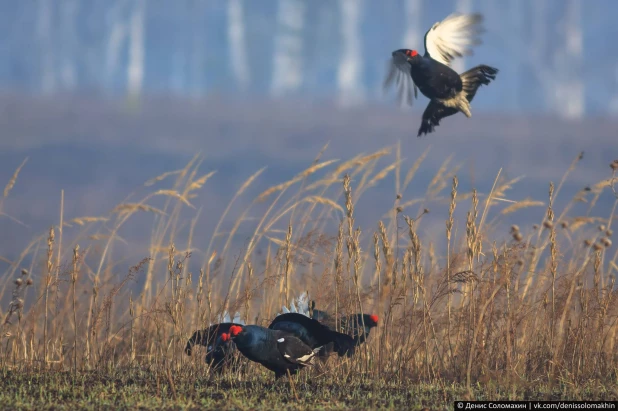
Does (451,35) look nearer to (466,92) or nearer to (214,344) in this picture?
(466,92)

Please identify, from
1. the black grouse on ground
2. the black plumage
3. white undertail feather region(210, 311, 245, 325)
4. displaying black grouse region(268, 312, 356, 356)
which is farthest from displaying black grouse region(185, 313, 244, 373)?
the black grouse on ground

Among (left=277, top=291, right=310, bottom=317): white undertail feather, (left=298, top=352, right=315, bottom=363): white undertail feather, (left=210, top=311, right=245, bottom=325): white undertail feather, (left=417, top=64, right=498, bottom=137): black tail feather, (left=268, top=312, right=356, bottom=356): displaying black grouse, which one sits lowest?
(left=298, top=352, right=315, bottom=363): white undertail feather

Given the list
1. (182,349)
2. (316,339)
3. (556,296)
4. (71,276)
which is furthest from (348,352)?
(71,276)

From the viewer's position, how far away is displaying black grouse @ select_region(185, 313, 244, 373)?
4.26m

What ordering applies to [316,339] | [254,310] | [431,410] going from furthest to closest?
[254,310] < [316,339] < [431,410]

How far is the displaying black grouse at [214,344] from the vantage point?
4.26 m

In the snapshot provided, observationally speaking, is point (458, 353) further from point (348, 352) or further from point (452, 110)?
point (452, 110)

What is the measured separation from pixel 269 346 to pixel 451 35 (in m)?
1.87

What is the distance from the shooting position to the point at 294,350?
3873 mm

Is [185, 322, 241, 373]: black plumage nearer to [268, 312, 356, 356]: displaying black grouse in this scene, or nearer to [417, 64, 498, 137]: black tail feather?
[268, 312, 356, 356]: displaying black grouse

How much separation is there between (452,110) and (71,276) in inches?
95.0

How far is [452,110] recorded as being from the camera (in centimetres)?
374

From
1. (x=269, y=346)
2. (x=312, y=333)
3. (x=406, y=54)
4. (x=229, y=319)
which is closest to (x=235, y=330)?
(x=269, y=346)

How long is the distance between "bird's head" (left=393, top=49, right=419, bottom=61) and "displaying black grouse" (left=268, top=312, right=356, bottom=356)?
1.50m
